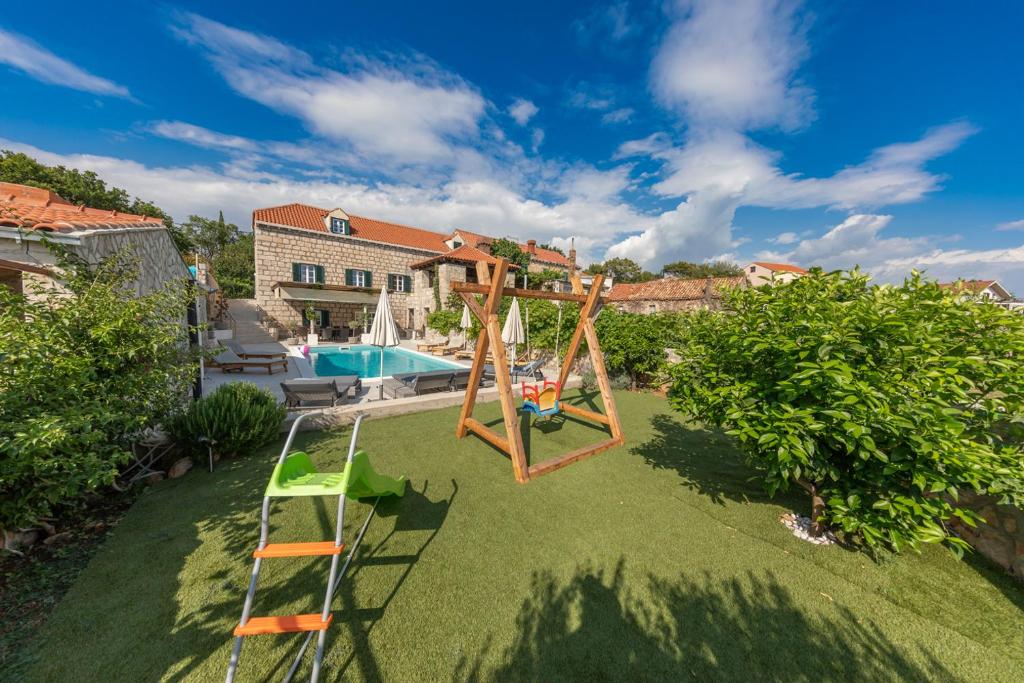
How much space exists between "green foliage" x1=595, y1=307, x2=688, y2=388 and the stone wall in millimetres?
16723

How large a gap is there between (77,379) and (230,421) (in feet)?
6.13

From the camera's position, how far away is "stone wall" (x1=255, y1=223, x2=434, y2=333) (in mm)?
22547

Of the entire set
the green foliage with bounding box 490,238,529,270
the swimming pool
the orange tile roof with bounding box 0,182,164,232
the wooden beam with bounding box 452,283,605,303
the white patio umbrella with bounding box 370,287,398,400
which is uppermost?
the green foliage with bounding box 490,238,529,270

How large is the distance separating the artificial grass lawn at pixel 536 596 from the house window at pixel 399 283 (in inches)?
951

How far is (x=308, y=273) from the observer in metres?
23.7

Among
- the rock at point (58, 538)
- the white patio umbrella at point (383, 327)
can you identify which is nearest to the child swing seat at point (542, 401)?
the white patio umbrella at point (383, 327)

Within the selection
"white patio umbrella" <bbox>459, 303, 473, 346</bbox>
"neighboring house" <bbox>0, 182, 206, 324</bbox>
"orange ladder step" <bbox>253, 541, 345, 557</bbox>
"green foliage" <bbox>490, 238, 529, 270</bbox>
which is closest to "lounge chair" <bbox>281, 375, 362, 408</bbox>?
"neighboring house" <bbox>0, 182, 206, 324</bbox>

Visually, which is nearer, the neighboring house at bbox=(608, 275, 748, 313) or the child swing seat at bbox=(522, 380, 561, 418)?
the child swing seat at bbox=(522, 380, 561, 418)

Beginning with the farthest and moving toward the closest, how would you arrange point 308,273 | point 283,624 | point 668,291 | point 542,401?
1. point 668,291
2. point 308,273
3. point 542,401
4. point 283,624

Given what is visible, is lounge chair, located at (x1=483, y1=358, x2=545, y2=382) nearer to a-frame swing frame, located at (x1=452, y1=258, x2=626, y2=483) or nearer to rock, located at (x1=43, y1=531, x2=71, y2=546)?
a-frame swing frame, located at (x1=452, y1=258, x2=626, y2=483)

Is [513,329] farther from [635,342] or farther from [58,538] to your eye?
[58,538]

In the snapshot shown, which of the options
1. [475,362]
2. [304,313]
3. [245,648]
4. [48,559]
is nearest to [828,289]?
[475,362]

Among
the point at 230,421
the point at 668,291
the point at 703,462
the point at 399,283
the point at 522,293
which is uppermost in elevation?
the point at 668,291

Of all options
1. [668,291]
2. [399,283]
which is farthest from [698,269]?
[399,283]
